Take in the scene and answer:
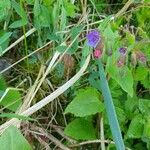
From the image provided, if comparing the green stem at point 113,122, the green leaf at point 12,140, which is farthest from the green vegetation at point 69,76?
the green stem at point 113,122

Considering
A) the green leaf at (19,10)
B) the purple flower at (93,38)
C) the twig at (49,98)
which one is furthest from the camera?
the green leaf at (19,10)

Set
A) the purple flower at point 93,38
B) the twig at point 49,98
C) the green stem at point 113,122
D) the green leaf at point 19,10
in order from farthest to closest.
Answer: the green leaf at point 19,10, the twig at point 49,98, the purple flower at point 93,38, the green stem at point 113,122

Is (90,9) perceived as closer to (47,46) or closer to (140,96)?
(47,46)

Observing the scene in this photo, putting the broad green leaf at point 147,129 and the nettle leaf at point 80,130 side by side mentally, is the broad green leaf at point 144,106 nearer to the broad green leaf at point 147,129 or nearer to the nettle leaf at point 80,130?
the broad green leaf at point 147,129

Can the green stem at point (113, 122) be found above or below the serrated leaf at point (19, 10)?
below

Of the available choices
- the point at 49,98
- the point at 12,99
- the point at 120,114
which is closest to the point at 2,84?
the point at 12,99
